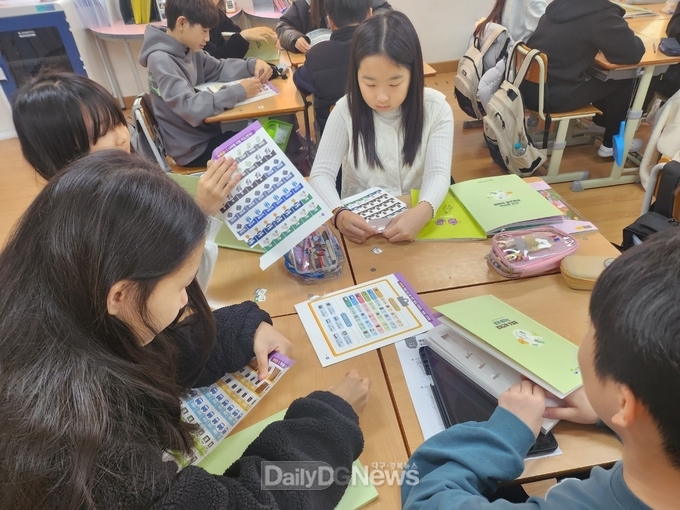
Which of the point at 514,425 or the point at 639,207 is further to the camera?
the point at 639,207

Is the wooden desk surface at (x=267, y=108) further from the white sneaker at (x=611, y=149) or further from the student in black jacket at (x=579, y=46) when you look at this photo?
the white sneaker at (x=611, y=149)

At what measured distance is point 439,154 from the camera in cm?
153

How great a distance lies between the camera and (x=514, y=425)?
27.9 inches

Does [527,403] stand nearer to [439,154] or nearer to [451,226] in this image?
[451,226]

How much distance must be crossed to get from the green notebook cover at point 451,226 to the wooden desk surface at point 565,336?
0.20 m

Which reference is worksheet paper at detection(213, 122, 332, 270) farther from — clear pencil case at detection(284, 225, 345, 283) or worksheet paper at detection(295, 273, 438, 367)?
worksheet paper at detection(295, 273, 438, 367)

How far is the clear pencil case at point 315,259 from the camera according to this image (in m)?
1.14

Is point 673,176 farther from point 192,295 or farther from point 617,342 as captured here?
point 192,295

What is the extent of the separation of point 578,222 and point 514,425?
29.3 inches

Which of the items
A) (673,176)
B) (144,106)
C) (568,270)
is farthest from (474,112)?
(568,270)

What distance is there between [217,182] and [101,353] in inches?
21.0

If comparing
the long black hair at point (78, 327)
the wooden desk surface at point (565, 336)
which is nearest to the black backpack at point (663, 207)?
the wooden desk surface at point (565, 336)

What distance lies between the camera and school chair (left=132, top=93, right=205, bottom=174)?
202cm

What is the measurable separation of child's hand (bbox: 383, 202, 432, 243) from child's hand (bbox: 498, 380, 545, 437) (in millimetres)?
544
